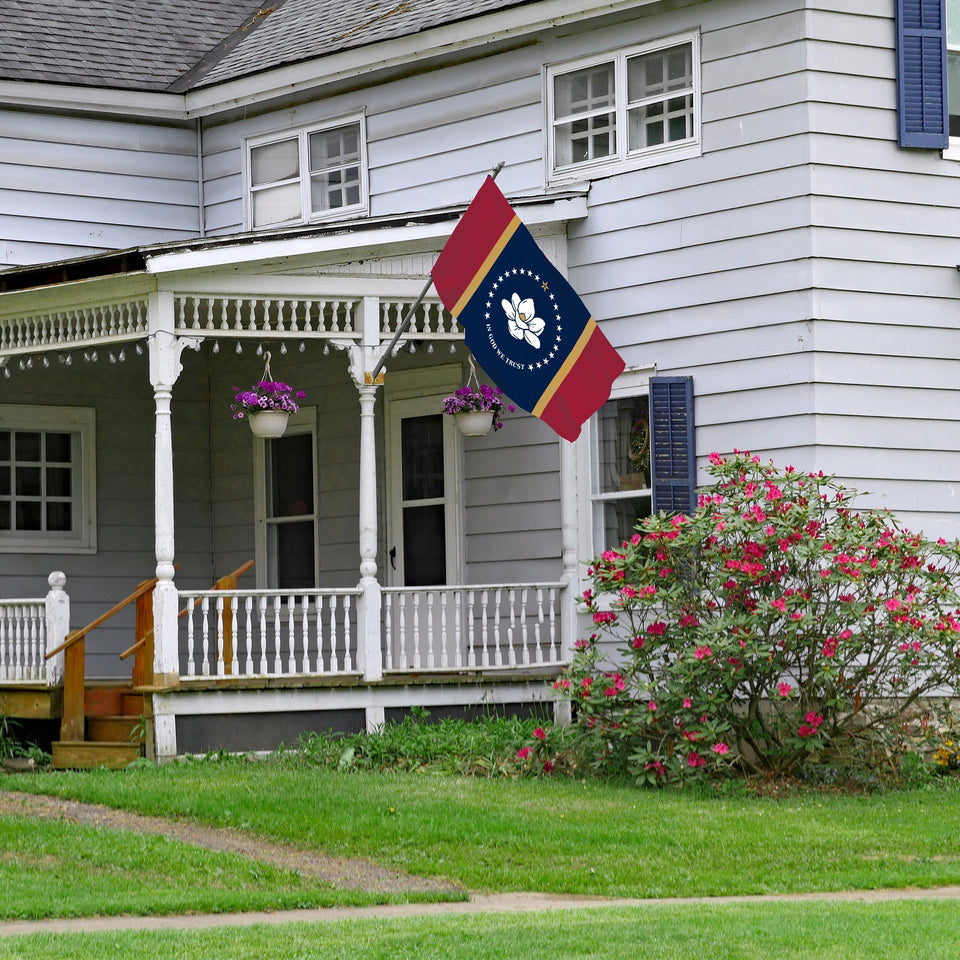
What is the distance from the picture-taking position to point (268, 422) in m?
13.1

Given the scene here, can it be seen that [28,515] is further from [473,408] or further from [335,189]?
[473,408]

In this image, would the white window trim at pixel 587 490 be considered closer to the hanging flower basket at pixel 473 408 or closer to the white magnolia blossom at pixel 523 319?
the hanging flower basket at pixel 473 408

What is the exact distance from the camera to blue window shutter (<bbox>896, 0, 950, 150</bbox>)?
12.6 metres

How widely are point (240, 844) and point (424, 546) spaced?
5.60 metres

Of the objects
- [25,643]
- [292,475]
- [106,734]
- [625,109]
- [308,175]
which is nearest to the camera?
[106,734]

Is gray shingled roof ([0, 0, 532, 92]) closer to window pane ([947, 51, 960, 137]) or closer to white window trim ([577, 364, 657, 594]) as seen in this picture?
white window trim ([577, 364, 657, 594])

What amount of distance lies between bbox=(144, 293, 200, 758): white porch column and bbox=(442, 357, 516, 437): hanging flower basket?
88.3 inches

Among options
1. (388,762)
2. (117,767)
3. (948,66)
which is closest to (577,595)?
(388,762)

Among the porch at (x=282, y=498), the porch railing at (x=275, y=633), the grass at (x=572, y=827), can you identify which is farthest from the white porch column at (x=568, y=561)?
the grass at (x=572, y=827)

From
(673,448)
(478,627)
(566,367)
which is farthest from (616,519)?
(566,367)

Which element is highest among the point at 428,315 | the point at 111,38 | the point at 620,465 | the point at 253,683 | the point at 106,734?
the point at 111,38

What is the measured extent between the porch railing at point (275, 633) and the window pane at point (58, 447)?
1809 mm

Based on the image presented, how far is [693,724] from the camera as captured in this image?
36.7 feet

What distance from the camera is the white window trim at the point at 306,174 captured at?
15.3m
